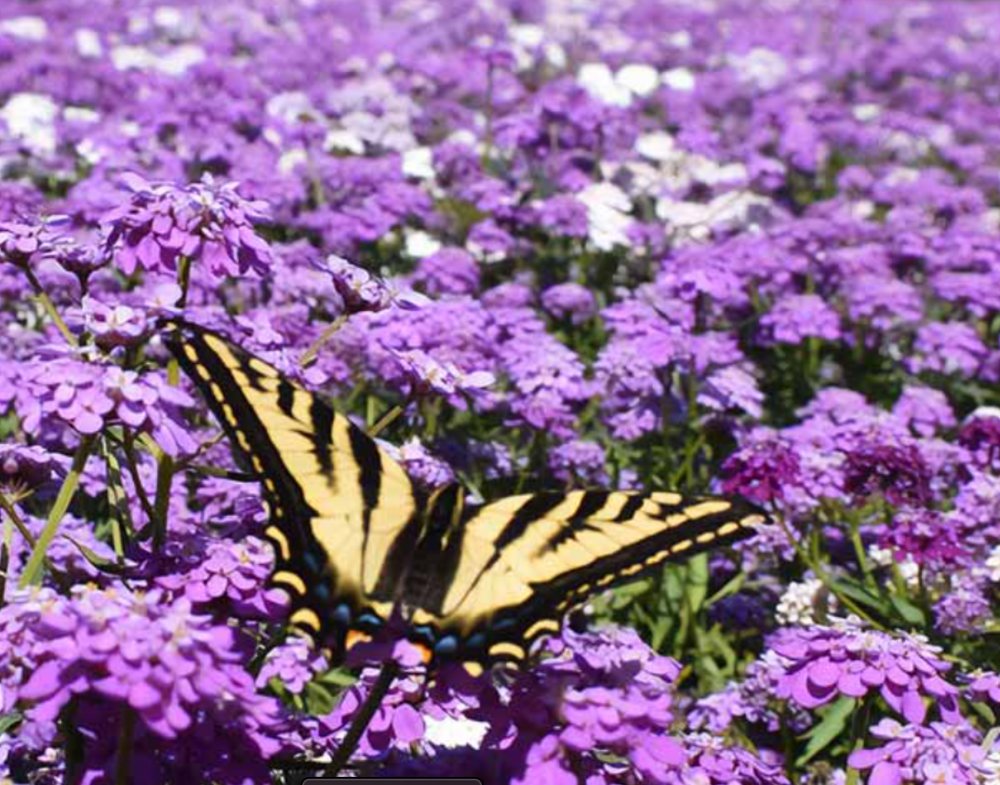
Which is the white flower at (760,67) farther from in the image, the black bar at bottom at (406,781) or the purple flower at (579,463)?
the black bar at bottom at (406,781)

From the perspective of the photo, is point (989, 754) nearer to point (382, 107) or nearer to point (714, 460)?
point (714, 460)

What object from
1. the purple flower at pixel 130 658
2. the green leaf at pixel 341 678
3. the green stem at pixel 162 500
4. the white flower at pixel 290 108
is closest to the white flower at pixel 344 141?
the white flower at pixel 290 108

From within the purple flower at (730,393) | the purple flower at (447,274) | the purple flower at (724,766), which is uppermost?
the purple flower at (724,766)

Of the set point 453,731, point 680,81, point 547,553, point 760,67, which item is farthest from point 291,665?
point 760,67

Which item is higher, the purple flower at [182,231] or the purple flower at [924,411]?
the purple flower at [182,231]

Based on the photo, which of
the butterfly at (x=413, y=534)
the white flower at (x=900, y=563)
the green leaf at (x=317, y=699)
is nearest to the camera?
the butterfly at (x=413, y=534)

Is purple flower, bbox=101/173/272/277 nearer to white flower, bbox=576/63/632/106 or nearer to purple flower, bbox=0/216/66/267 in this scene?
purple flower, bbox=0/216/66/267
